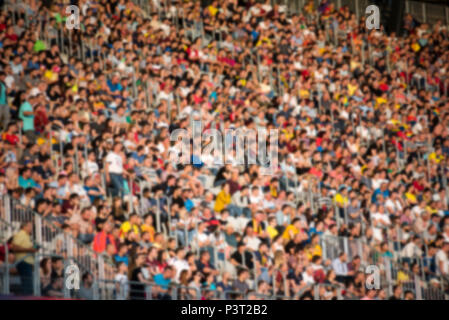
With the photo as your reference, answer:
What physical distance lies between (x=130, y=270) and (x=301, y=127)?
20.1 feet

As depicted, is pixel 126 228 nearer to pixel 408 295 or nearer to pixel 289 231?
pixel 289 231

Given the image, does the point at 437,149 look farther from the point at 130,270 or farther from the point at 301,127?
the point at 130,270

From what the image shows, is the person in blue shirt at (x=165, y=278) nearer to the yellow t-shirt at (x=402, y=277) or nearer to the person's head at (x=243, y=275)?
the person's head at (x=243, y=275)

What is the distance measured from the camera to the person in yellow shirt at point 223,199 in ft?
46.5

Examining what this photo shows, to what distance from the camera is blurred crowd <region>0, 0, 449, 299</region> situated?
1248cm

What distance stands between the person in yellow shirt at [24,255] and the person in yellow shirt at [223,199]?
4048 millimetres

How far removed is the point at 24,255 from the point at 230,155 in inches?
219

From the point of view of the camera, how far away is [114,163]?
13492mm

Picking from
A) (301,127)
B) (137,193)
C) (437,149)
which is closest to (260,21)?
(301,127)

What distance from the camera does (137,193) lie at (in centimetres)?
1347

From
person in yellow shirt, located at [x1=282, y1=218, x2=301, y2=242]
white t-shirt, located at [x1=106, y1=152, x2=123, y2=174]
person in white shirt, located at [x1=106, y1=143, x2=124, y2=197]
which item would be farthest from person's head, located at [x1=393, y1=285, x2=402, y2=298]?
white t-shirt, located at [x1=106, y1=152, x2=123, y2=174]

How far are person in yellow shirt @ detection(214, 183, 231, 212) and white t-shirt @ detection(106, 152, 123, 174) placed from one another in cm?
168

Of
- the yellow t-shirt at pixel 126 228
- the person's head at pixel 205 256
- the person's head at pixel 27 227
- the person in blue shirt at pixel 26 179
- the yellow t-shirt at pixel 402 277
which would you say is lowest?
A: the yellow t-shirt at pixel 402 277

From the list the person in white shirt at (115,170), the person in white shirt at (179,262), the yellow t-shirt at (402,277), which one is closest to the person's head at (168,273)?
the person in white shirt at (179,262)
